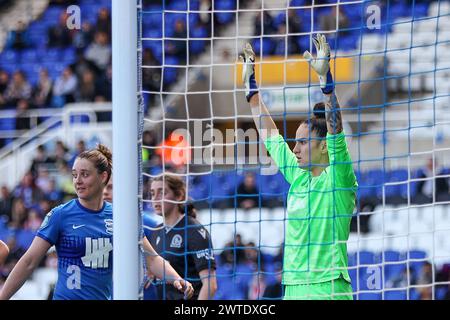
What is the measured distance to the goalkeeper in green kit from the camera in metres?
3.87

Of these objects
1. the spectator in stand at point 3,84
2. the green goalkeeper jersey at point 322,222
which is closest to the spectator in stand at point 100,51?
the spectator in stand at point 3,84

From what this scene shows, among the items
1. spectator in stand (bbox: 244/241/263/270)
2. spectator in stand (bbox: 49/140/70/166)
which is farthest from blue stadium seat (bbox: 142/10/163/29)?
spectator in stand (bbox: 244/241/263/270)

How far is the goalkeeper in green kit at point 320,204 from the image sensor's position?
387 centimetres

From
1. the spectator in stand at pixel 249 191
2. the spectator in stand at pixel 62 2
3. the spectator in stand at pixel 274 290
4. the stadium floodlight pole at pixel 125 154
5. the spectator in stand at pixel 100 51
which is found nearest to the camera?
the stadium floodlight pole at pixel 125 154

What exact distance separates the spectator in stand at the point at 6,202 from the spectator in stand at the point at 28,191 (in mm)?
90

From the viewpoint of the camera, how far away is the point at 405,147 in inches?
361

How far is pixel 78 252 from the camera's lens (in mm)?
4125

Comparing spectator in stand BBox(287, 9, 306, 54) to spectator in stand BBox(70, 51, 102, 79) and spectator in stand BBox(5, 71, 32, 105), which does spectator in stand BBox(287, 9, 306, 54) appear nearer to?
spectator in stand BBox(70, 51, 102, 79)

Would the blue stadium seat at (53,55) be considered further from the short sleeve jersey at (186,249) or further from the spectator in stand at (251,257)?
the short sleeve jersey at (186,249)

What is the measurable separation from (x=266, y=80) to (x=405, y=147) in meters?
2.05

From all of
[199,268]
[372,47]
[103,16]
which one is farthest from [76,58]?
[199,268]
